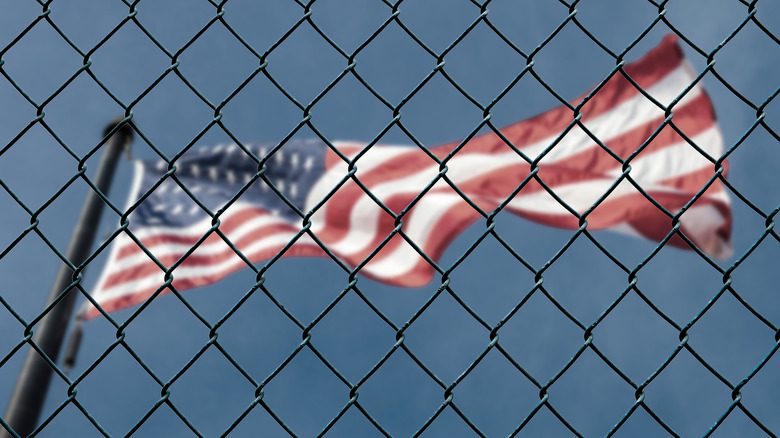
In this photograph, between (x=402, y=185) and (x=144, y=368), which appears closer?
(x=144, y=368)

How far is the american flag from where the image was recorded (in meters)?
7.60

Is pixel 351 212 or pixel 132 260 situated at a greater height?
pixel 132 260

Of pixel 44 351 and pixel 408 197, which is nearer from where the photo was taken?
pixel 44 351

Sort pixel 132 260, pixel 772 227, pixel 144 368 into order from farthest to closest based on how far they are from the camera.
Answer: pixel 132 260
pixel 772 227
pixel 144 368

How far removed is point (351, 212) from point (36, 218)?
6.22m

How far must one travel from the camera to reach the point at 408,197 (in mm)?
8172

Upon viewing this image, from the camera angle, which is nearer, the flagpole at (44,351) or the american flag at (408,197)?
the flagpole at (44,351)

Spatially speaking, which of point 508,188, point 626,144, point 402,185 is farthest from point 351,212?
point 626,144

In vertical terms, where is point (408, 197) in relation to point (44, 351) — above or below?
below

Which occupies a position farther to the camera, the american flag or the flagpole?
the american flag

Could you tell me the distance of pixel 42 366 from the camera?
489cm

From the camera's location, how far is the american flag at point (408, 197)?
299 inches

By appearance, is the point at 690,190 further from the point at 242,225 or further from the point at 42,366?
the point at 42,366

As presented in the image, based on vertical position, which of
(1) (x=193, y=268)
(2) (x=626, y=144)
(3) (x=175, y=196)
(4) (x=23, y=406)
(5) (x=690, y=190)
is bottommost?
(5) (x=690, y=190)
